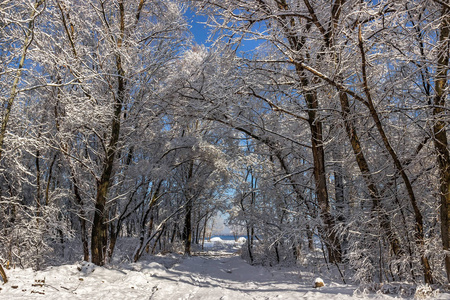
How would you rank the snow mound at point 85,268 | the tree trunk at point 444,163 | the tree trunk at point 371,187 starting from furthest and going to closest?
the snow mound at point 85,268
the tree trunk at point 371,187
the tree trunk at point 444,163

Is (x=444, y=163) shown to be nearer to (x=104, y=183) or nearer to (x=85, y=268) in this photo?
(x=85, y=268)

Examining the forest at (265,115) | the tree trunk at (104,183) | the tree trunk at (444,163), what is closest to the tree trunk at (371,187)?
the forest at (265,115)

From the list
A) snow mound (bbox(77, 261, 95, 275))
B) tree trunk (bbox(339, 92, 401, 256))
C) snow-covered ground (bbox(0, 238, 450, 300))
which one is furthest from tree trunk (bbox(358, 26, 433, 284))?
snow mound (bbox(77, 261, 95, 275))

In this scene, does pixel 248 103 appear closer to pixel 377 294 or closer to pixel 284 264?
pixel 377 294

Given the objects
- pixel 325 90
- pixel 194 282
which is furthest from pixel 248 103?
pixel 194 282

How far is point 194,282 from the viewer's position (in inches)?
→ 263

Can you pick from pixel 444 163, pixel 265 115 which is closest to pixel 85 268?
pixel 265 115

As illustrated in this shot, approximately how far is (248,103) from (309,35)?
270cm

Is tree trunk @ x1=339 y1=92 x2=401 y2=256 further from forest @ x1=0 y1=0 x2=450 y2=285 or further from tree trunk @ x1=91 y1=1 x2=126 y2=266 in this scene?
tree trunk @ x1=91 y1=1 x2=126 y2=266

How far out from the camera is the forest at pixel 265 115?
3.97 m

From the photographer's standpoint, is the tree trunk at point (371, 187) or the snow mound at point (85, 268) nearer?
the tree trunk at point (371, 187)

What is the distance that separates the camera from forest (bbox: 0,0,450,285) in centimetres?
397

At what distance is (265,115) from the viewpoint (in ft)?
24.2

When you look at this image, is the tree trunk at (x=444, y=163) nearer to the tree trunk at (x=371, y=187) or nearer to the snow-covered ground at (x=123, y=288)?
the tree trunk at (x=371, y=187)
